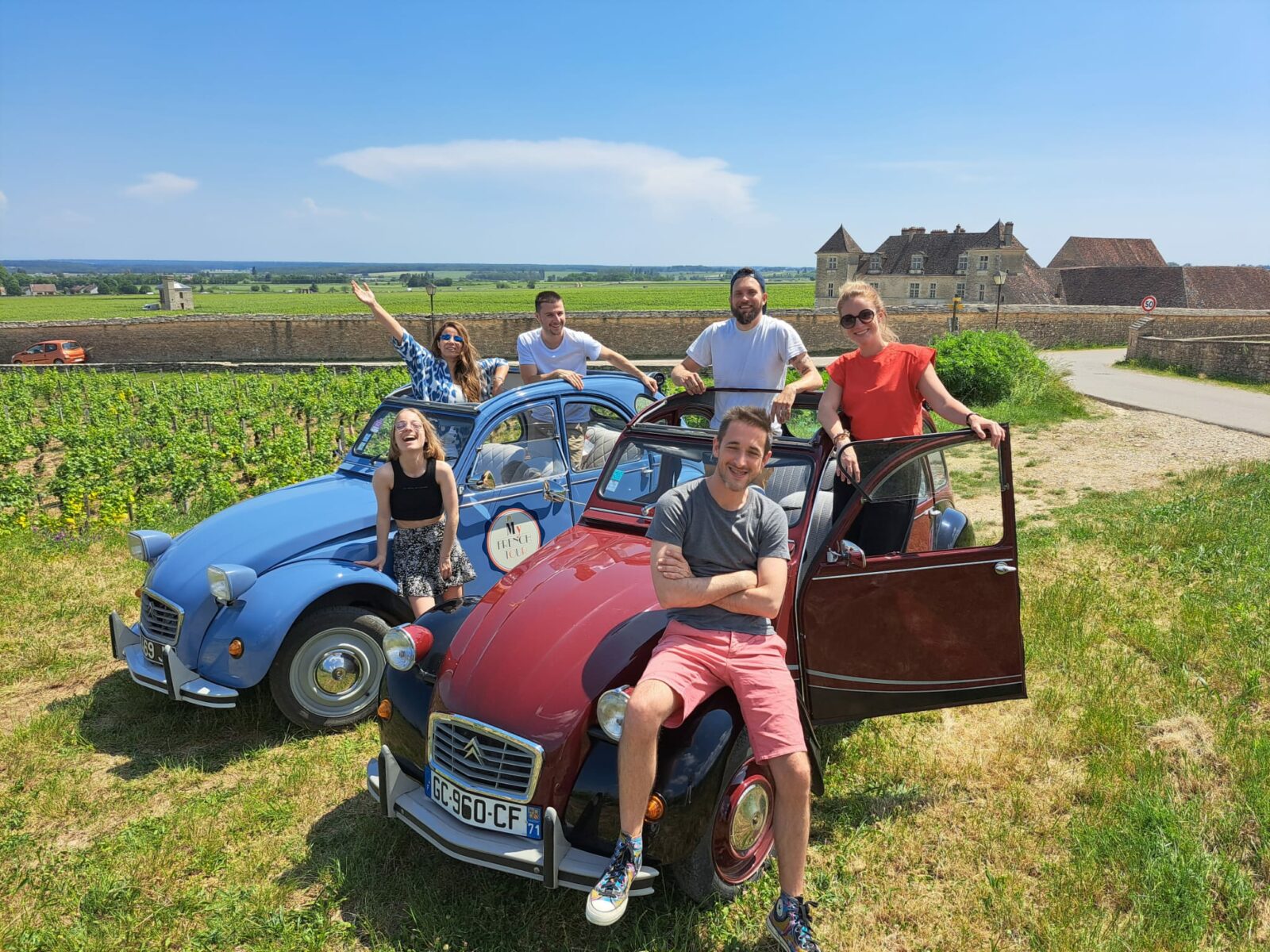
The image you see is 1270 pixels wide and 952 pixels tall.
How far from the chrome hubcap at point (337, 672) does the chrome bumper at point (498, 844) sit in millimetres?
1672

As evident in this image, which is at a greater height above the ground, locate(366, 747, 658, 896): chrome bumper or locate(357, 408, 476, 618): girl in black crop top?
locate(357, 408, 476, 618): girl in black crop top

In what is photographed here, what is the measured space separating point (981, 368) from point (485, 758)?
736 inches

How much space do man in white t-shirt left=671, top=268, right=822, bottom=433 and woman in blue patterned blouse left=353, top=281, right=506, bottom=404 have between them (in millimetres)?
1931

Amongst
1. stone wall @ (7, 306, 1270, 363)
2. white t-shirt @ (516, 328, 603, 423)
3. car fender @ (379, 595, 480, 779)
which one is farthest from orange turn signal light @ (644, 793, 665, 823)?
stone wall @ (7, 306, 1270, 363)

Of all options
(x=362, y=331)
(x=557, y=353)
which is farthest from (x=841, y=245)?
(x=557, y=353)

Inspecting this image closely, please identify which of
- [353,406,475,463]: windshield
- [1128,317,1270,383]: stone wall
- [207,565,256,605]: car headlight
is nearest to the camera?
[207,565,256,605]: car headlight

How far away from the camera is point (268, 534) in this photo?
545cm

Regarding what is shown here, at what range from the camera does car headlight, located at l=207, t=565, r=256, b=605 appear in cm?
500

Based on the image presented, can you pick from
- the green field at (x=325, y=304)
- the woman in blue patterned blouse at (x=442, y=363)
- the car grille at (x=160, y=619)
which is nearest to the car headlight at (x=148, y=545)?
the car grille at (x=160, y=619)

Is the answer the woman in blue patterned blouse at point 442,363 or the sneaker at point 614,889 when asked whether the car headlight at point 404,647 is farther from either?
the woman in blue patterned blouse at point 442,363

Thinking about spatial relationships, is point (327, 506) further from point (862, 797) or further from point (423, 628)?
point (862, 797)

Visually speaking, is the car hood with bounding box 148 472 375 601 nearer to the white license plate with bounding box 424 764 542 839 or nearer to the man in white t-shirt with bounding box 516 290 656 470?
the man in white t-shirt with bounding box 516 290 656 470

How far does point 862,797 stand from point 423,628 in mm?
2502

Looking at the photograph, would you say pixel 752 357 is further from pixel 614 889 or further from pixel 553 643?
pixel 614 889
